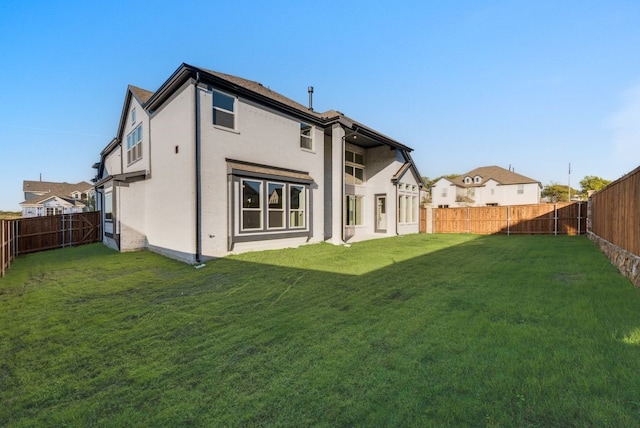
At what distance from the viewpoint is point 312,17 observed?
11.6 meters

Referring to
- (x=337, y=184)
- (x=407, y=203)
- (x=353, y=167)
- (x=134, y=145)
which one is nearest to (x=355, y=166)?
(x=353, y=167)

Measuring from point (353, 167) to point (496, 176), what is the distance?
39981mm

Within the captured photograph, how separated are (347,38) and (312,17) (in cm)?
205

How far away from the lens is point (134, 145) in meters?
13.5

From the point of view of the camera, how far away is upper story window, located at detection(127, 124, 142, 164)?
12922mm

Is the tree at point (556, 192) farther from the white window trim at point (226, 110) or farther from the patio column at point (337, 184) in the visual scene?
the white window trim at point (226, 110)

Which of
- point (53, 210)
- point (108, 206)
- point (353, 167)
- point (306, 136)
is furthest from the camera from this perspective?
point (53, 210)

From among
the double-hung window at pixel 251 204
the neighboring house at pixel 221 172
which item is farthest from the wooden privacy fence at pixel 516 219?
the double-hung window at pixel 251 204

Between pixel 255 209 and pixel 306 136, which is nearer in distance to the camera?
pixel 255 209

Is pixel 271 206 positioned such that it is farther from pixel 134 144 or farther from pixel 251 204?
pixel 134 144

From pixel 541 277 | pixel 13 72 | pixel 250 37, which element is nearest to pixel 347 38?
pixel 250 37

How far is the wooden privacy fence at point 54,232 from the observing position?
12.9 m

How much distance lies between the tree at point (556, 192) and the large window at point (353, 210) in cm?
5520

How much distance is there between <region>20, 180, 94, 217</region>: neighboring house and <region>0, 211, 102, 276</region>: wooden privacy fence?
2818cm
